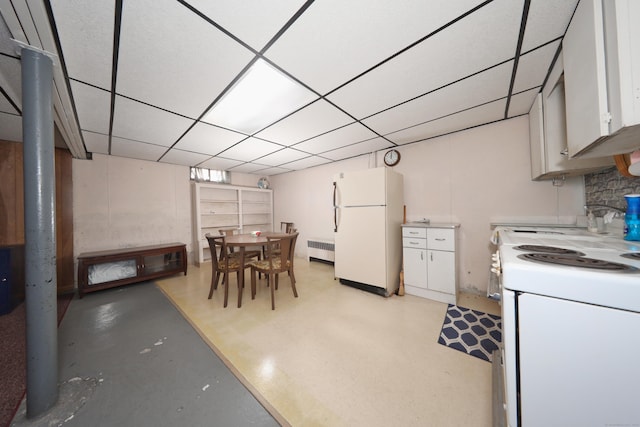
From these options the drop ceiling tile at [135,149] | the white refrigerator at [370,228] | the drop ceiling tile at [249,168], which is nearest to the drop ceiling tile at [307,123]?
the white refrigerator at [370,228]

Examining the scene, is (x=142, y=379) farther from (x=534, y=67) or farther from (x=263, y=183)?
(x=263, y=183)

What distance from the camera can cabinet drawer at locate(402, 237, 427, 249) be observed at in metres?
2.90

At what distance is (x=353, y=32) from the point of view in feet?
4.44

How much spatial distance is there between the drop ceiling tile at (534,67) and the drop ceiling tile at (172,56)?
2.19 meters

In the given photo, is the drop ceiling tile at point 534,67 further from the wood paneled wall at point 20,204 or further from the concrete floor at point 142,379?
the wood paneled wall at point 20,204

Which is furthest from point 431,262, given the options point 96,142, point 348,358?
point 96,142

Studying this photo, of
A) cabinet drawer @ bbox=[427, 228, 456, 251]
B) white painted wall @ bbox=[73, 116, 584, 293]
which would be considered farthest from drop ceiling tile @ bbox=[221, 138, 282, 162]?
cabinet drawer @ bbox=[427, 228, 456, 251]

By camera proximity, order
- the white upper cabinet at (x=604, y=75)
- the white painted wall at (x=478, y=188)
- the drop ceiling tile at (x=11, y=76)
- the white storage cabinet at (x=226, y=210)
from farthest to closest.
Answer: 1. the white storage cabinet at (x=226, y=210)
2. the white painted wall at (x=478, y=188)
3. the drop ceiling tile at (x=11, y=76)
4. the white upper cabinet at (x=604, y=75)

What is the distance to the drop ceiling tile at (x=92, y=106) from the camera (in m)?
1.89

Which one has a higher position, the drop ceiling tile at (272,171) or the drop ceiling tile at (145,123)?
the drop ceiling tile at (272,171)

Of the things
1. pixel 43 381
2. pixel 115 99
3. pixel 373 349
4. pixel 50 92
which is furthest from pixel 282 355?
pixel 115 99

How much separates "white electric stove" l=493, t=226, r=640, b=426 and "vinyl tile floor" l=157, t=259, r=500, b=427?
2.57 ft

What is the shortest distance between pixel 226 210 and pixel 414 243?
14.9 ft

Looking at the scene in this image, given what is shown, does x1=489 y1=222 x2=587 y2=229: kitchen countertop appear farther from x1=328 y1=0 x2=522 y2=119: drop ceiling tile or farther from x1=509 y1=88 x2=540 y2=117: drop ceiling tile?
x1=328 y1=0 x2=522 y2=119: drop ceiling tile
